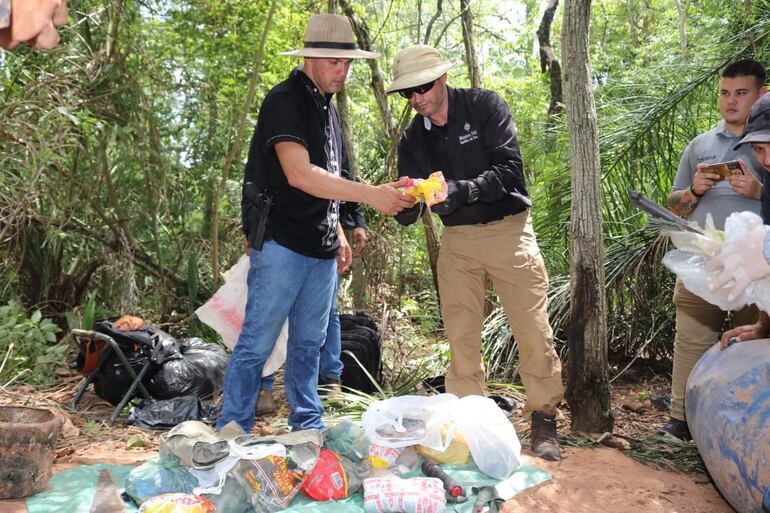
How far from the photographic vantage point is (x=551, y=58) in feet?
32.8

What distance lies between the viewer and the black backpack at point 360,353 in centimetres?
537

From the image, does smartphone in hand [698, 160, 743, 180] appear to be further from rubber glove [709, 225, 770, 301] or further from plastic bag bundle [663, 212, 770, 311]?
rubber glove [709, 225, 770, 301]

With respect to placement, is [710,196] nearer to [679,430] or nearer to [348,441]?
[679,430]

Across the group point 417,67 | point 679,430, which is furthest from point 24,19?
point 679,430

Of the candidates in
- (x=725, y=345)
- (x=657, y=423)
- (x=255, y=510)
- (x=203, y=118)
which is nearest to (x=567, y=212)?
(x=657, y=423)

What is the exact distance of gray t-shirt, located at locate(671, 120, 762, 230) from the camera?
4180mm

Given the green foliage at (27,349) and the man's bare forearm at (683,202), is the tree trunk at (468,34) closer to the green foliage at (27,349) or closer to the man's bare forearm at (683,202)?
the man's bare forearm at (683,202)

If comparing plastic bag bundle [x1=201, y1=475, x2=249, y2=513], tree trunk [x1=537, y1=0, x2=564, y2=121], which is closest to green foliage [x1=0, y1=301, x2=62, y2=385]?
plastic bag bundle [x1=201, y1=475, x2=249, y2=513]

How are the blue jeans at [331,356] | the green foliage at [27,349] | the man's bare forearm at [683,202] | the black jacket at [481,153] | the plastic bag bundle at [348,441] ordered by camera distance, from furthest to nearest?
the green foliage at [27,349], the blue jeans at [331,356], the man's bare forearm at [683,202], the black jacket at [481,153], the plastic bag bundle at [348,441]

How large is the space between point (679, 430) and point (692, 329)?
607 mm

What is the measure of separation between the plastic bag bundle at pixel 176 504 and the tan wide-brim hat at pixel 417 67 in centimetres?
239

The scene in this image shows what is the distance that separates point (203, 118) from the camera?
8.77m

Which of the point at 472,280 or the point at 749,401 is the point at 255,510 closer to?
the point at 472,280

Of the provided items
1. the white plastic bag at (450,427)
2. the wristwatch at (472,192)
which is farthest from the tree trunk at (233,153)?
the white plastic bag at (450,427)
